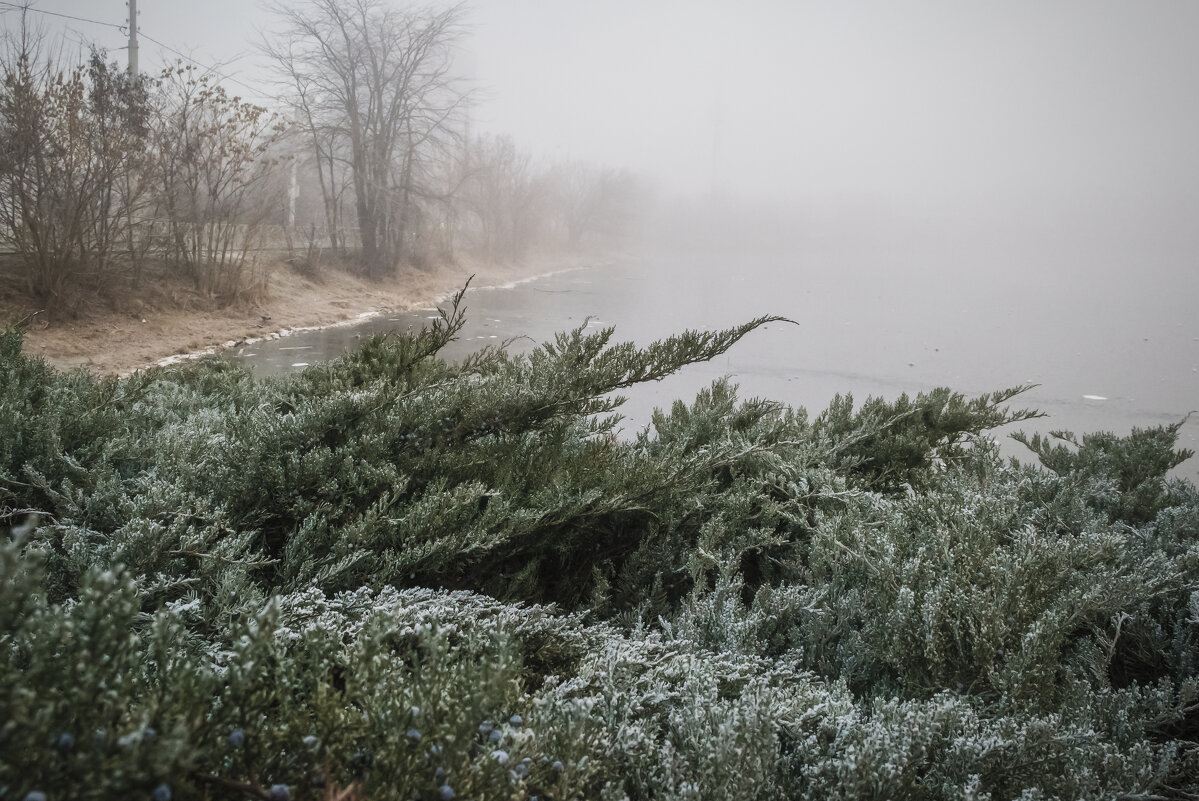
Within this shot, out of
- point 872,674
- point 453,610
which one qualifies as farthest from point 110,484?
point 872,674

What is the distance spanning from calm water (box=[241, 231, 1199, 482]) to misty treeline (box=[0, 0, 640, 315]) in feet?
7.68

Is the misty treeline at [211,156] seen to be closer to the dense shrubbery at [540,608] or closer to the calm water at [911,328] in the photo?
the calm water at [911,328]

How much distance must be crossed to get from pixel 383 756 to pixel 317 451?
1.05 meters

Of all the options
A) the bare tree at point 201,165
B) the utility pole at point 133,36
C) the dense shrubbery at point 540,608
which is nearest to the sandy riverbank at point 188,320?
the bare tree at point 201,165

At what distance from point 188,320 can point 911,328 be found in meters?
10.8

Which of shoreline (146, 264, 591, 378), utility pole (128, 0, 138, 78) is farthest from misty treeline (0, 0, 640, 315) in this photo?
utility pole (128, 0, 138, 78)

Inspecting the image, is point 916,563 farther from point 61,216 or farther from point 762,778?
point 61,216

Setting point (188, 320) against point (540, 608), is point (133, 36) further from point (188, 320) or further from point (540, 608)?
point (540, 608)

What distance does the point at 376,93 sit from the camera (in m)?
14.9

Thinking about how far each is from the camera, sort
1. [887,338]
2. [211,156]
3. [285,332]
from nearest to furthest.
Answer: [285,332] < [211,156] < [887,338]

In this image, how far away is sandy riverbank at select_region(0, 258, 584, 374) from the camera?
21.2 feet

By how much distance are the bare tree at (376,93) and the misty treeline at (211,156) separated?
0.04m

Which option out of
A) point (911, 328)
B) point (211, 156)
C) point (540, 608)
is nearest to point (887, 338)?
point (911, 328)

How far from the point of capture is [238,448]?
1.58 metres
